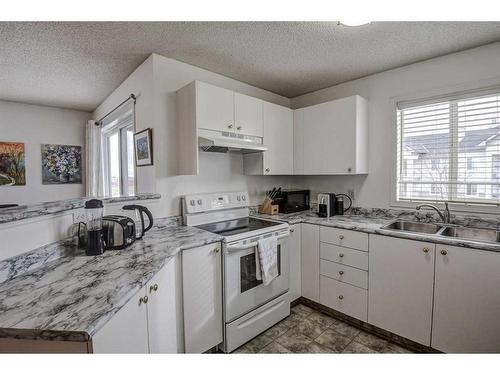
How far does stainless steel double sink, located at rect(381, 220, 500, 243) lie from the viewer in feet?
5.92

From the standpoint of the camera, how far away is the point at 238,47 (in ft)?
6.20

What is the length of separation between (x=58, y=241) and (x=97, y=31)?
55.5 inches

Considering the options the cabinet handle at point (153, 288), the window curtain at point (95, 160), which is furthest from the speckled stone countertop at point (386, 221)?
the window curtain at point (95, 160)

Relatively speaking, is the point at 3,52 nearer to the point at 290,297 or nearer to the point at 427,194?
the point at 290,297

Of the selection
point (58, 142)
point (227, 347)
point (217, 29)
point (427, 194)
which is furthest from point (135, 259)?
point (58, 142)

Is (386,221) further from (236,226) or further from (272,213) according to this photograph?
(236,226)

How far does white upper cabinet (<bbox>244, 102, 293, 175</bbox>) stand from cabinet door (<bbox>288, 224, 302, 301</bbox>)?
659 mm

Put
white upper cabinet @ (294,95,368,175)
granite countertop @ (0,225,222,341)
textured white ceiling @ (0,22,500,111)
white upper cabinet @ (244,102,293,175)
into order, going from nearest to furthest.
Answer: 1. granite countertop @ (0,225,222,341)
2. textured white ceiling @ (0,22,500,111)
3. white upper cabinet @ (294,95,368,175)
4. white upper cabinet @ (244,102,293,175)

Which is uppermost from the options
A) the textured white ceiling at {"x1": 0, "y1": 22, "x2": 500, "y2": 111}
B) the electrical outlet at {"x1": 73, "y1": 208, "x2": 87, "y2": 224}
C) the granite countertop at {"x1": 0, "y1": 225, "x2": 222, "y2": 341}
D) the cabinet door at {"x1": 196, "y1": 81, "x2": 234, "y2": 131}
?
the textured white ceiling at {"x1": 0, "y1": 22, "x2": 500, "y2": 111}

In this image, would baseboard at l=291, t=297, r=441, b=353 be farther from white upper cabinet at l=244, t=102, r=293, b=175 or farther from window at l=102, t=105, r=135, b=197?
window at l=102, t=105, r=135, b=197

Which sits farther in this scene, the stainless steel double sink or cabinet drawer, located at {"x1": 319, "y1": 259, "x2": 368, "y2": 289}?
cabinet drawer, located at {"x1": 319, "y1": 259, "x2": 368, "y2": 289}

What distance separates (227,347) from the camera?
172cm

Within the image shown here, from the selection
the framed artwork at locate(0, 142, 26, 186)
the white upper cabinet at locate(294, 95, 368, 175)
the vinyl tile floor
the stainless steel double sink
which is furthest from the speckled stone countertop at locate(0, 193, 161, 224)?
the framed artwork at locate(0, 142, 26, 186)
